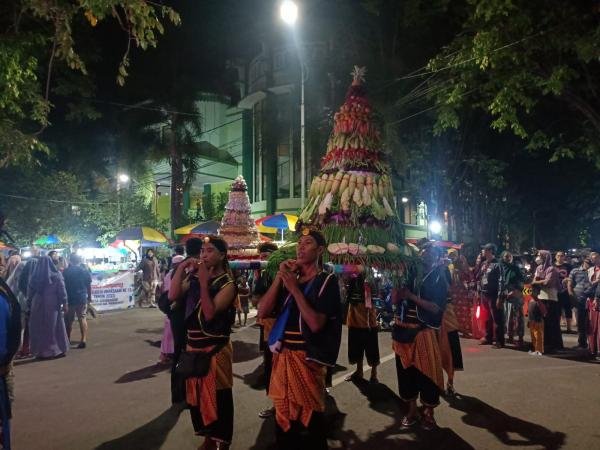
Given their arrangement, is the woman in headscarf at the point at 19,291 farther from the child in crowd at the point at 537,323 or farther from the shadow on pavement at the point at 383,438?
the child in crowd at the point at 537,323

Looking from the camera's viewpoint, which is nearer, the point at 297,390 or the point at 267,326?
the point at 297,390

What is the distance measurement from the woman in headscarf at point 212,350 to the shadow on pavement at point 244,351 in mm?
4258

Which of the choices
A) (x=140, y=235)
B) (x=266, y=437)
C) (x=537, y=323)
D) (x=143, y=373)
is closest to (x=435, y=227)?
(x=140, y=235)

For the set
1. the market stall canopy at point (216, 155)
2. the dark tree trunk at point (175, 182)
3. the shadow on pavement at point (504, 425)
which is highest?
the market stall canopy at point (216, 155)

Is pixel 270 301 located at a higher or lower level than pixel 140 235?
lower

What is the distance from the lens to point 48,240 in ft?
78.0

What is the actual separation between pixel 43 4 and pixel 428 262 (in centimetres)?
525

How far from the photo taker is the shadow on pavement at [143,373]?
7018mm

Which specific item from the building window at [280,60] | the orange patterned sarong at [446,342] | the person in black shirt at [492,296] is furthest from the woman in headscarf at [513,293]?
the building window at [280,60]

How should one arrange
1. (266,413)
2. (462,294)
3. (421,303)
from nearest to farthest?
(421,303), (266,413), (462,294)

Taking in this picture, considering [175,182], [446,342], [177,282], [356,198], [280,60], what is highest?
[280,60]

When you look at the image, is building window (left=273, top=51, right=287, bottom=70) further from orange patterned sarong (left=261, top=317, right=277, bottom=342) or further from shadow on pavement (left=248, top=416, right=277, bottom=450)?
shadow on pavement (left=248, top=416, right=277, bottom=450)

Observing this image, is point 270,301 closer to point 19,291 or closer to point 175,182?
point 19,291

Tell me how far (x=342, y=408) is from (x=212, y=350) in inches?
94.9
